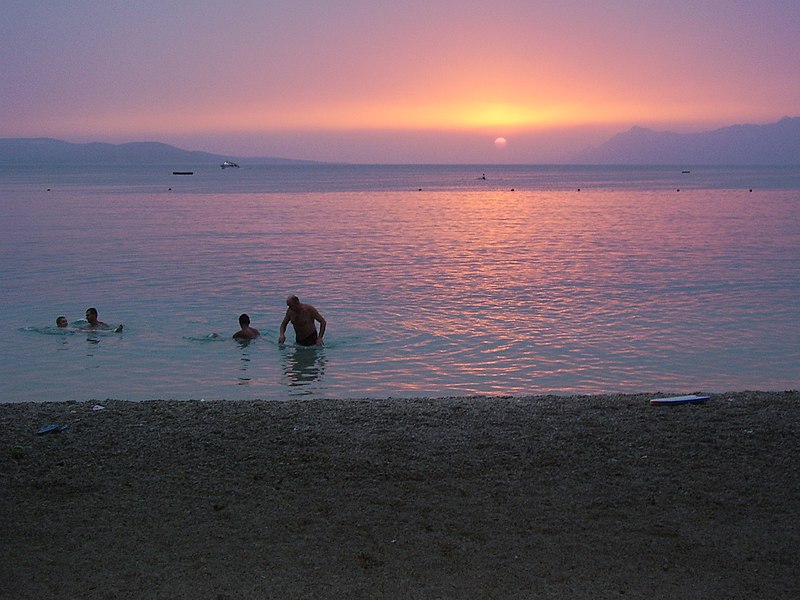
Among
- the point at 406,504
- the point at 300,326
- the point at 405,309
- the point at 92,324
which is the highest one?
the point at 406,504

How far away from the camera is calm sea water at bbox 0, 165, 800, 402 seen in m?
13.1

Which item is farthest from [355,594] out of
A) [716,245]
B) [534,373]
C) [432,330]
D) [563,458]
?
[716,245]

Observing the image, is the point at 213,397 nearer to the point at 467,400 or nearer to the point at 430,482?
the point at 467,400

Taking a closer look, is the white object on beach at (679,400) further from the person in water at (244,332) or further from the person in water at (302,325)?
the person in water at (244,332)

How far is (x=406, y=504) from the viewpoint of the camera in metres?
5.67

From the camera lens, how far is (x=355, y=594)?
4641 millimetres

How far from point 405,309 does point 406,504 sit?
14147 mm

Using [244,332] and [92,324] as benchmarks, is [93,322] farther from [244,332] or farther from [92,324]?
[244,332]

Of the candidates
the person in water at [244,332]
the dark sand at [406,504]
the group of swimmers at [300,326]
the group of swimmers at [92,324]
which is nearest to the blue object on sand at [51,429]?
the dark sand at [406,504]

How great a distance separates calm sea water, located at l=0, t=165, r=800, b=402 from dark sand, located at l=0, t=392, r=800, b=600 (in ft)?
15.9

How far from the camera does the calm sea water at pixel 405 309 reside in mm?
13055

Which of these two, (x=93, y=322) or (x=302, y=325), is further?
(x=93, y=322)

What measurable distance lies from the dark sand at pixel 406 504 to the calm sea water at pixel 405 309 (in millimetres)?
→ 4831

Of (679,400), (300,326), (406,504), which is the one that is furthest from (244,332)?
(406,504)
